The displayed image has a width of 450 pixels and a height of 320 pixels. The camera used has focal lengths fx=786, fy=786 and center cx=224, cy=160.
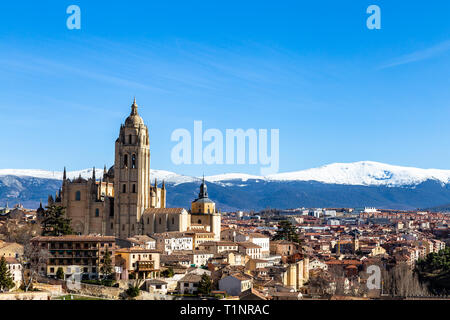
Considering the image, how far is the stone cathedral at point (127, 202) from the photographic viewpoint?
76375mm

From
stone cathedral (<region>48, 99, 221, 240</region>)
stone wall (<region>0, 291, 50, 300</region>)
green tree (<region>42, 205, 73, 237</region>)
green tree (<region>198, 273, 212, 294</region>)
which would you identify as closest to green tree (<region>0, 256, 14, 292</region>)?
stone wall (<region>0, 291, 50, 300</region>)

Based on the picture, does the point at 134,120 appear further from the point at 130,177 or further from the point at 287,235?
the point at 287,235

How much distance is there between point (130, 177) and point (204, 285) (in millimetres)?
30057

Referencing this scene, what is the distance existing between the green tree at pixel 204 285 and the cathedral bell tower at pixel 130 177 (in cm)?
2713

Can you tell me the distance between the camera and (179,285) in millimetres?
51125

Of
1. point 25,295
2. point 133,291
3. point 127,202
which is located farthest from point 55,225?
point 25,295

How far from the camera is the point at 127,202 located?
77.1 meters

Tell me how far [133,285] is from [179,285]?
3065 millimetres

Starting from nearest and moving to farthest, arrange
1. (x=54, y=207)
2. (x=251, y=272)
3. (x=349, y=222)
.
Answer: (x=251, y=272), (x=54, y=207), (x=349, y=222)

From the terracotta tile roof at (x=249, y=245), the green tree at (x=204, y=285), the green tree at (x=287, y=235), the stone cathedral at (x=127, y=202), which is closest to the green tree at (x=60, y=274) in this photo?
the green tree at (x=204, y=285)

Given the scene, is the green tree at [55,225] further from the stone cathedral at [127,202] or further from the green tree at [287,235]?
the green tree at [287,235]

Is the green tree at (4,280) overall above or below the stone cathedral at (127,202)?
below
